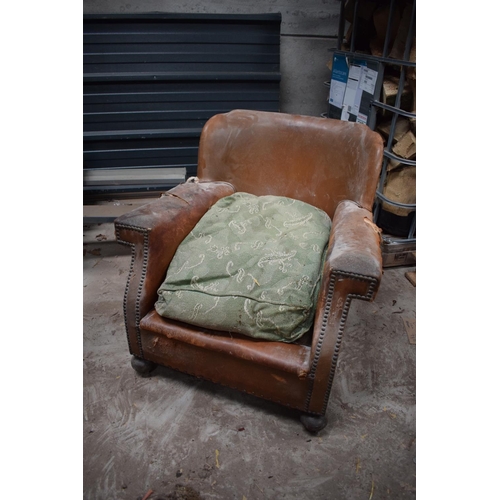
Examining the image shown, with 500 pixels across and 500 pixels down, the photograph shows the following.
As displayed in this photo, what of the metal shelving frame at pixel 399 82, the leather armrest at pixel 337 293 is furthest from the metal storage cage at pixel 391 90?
the leather armrest at pixel 337 293

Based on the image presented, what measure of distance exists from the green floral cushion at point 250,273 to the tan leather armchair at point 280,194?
0.06m

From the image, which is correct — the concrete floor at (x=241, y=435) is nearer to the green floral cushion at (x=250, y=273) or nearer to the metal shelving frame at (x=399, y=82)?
the green floral cushion at (x=250, y=273)

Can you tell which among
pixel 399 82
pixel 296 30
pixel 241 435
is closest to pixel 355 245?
pixel 241 435

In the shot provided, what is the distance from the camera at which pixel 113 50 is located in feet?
8.87

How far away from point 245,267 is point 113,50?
204cm

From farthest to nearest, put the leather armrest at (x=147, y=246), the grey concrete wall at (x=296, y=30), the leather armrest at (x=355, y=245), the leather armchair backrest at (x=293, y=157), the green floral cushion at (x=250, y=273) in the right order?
the grey concrete wall at (x=296, y=30) → the leather armchair backrest at (x=293, y=157) → the leather armrest at (x=147, y=246) → the green floral cushion at (x=250, y=273) → the leather armrest at (x=355, y=245)

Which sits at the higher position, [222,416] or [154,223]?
[154,223]

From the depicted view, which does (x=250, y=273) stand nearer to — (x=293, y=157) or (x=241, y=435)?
(x=241, y=435)

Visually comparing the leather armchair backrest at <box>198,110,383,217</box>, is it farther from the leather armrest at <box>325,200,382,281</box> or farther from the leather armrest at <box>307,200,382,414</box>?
the leather armrest at <box>307,200,382,414</box>

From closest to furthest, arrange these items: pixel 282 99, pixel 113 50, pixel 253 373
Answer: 1. pixel 253 373
2. pixel 113 50
3. pixel 282 99

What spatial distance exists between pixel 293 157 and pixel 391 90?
0.76 m

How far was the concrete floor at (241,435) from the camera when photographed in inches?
53.8

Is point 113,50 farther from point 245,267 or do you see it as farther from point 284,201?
point 245,267

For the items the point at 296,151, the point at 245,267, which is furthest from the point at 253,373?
the point at 296,151
